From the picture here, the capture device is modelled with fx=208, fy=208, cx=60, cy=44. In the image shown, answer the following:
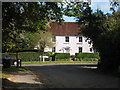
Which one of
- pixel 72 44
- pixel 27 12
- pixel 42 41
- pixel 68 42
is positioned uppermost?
pixel 27 12

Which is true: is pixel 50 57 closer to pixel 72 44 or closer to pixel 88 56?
pixel 88 56

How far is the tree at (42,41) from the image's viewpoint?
35125mm

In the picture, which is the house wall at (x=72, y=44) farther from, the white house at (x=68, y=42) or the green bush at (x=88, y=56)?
the green bush at (x=88, y=56)

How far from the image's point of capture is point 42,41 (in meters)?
35.9

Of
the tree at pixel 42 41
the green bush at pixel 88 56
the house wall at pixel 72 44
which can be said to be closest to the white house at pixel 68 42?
the house wall at pixel 72 44

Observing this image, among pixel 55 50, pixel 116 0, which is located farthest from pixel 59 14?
pixel 55 50

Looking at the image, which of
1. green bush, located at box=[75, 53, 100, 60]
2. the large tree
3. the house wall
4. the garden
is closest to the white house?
the house wall

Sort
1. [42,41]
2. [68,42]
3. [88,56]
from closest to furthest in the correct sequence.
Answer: [88,56] → [42,41] → [68,42]

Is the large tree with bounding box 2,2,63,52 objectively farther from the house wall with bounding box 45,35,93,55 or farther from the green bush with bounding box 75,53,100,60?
the house wall with bounding box 45,35,93,55

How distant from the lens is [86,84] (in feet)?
13.7

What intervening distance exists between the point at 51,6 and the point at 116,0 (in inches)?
153

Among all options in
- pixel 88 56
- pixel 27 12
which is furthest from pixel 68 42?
pixel 27 12

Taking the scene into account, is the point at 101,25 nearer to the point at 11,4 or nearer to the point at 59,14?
the point at 59,14

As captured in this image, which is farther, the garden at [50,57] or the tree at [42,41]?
the tree at [42,41]
